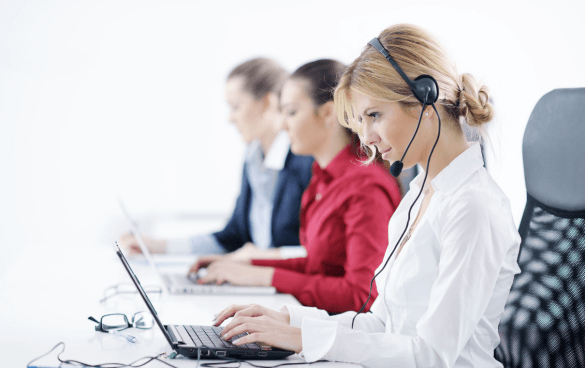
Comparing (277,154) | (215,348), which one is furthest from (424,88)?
(277,154)

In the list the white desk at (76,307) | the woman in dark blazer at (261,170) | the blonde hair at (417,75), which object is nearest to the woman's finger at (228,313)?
the white desk at (76,307)

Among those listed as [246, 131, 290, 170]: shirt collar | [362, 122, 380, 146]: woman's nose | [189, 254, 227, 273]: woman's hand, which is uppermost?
[362, 122, 380, 146]: woman's nose

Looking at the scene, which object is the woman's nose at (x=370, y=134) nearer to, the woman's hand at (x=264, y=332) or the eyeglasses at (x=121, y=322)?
the woman's hand at (x=264, y=332)

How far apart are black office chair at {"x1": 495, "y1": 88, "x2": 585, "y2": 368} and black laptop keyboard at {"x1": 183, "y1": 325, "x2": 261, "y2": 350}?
63 cm

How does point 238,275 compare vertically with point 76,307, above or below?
below

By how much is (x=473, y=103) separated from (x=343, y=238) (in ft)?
1.98

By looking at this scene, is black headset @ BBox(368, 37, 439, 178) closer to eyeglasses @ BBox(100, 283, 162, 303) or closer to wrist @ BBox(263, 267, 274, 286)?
wrist @ BBox(263, 267, 274, 286)

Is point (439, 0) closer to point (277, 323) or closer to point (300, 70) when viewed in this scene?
point (300, 70)

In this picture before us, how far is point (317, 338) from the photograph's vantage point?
2.79ft

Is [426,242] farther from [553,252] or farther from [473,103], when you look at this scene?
[553,252]

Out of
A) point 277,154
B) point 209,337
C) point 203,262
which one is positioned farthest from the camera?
→ point 277,154

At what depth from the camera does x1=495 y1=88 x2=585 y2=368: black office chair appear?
1071 millimetres

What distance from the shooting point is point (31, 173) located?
3.11m

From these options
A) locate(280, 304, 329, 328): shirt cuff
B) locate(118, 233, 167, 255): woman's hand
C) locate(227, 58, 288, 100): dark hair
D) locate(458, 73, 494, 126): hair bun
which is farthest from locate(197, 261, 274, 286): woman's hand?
locate(227, 58, 288, 100): dark hair
